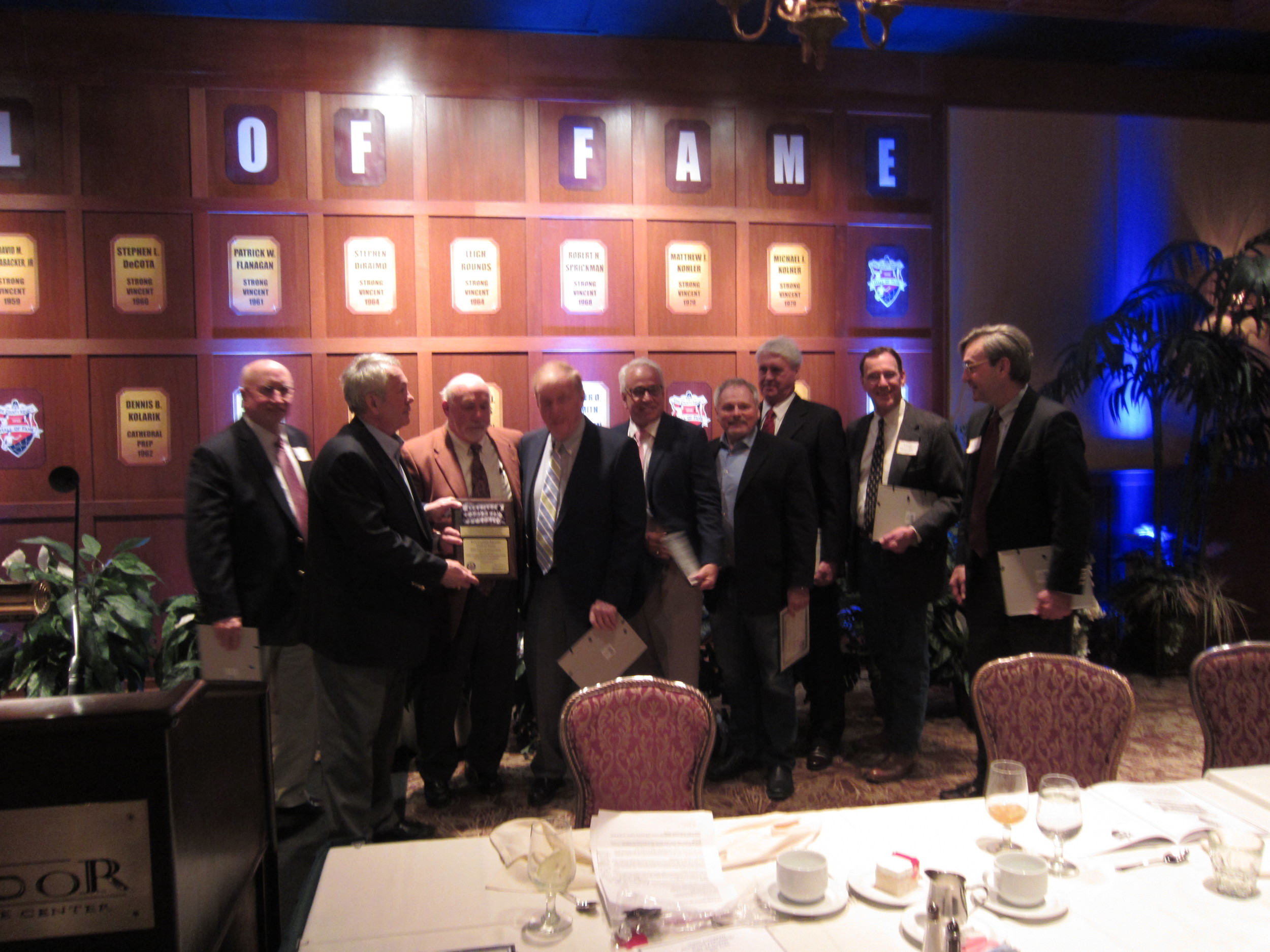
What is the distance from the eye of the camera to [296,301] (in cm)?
444

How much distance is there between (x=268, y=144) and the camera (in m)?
4.37

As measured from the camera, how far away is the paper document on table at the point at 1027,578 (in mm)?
3014

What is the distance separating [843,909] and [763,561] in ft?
6.61

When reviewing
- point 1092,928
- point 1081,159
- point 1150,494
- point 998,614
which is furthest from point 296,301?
point 1150,494

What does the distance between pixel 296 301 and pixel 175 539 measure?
1.33 metres

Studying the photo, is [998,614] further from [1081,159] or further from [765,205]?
[1081,159]

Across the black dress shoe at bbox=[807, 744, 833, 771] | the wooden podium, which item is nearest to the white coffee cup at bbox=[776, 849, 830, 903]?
the wooden podium

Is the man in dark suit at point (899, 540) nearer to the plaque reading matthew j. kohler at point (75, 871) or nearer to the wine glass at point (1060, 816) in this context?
the wine glass at point (1060, 816)

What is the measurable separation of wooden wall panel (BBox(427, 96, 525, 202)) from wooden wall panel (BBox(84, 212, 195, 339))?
1.25 meters

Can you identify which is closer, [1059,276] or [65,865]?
[65,865]

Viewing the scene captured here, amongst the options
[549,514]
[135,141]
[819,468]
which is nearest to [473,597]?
[549,514]

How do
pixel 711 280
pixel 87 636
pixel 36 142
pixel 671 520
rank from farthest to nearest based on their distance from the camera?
pixel 711 280 < pixel 36 142 < pixel 87 636 < pixel 671 520

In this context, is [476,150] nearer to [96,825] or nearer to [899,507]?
[899,507]

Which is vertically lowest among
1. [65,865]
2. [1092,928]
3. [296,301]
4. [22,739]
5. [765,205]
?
[1092,928]
